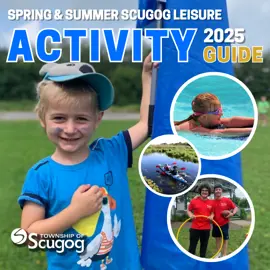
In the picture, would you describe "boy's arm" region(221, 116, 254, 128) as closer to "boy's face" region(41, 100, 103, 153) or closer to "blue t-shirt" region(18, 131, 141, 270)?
"blue t-shirt" region(18, 131, 141, 270)

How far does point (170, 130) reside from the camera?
5.36 ft

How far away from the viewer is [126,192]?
→ 156 centimetres

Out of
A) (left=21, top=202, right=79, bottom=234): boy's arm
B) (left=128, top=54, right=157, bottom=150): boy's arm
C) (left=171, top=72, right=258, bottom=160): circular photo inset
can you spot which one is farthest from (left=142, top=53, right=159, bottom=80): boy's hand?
(left=21, top=202, right=79, bottom=234): boy's arm

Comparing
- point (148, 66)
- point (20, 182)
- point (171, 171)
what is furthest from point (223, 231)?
point (20, 182)

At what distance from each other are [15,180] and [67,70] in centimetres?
180

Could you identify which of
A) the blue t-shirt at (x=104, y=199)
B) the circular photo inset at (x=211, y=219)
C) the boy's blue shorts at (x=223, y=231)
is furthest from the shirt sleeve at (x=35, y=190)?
the boy's blue shorts at (x=223, y=231)

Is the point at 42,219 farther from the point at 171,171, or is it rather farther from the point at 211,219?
the point at 211,219

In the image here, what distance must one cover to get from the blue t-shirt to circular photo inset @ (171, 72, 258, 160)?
0.21m

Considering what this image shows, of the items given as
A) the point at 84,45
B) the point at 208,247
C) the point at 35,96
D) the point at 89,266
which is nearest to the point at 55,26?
the point at 84,45

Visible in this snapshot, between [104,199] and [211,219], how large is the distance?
40 centimetres

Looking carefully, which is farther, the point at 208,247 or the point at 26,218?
the point at 208,247

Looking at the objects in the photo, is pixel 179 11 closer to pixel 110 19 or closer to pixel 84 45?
pixel 110 19

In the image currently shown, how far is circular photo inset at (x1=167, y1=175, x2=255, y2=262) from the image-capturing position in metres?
1.65

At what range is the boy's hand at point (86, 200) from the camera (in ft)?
4.76
